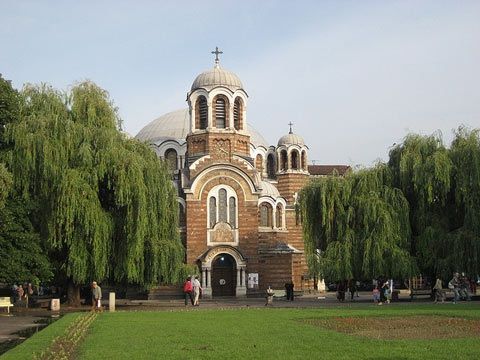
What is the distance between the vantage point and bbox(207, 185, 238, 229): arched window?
4878 centimetres

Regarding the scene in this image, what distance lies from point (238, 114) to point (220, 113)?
4.60 feet

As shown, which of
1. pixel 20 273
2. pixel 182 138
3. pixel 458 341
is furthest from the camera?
pixel 182 138

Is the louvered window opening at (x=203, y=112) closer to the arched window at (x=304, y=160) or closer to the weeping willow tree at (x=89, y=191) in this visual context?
the arched window at (x=304, y=160)

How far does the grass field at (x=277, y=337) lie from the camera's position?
525 inches

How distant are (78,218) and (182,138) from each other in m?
30.1

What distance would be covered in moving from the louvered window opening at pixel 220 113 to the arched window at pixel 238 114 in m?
0.87

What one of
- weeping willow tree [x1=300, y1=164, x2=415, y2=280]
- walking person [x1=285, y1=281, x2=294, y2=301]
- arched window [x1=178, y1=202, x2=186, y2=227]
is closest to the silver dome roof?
arched window [x1=178, y1=202, x2=186, y2=227]

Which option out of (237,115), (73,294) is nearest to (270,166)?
(237,115)

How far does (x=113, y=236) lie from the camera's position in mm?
30891

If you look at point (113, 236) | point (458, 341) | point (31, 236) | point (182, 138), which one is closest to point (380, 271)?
point (113, 236)

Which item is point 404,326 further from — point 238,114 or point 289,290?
point 238,114

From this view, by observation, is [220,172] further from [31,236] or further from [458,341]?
[458,341]

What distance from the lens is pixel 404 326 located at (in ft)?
62.4

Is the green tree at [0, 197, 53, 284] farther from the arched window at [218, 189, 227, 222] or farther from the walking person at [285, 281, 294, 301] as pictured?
the arched window at [218, 189, 227, 222]
